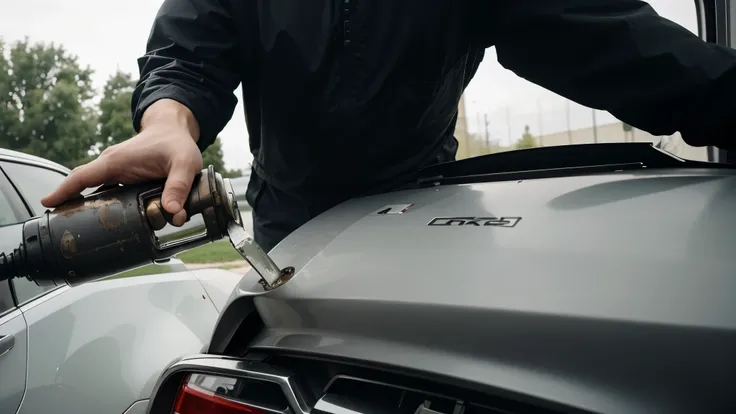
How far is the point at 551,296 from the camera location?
0.54m

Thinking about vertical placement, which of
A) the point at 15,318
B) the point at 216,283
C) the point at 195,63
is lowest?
the point at 216,283

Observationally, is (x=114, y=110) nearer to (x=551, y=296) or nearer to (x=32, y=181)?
(x=32, y=181)

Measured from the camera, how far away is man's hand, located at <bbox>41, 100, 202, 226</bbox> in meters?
0.77

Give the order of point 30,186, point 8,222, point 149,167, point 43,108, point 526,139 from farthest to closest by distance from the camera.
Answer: point 43,108
point 30,186
point 526,139
point 8,222
point 149,167

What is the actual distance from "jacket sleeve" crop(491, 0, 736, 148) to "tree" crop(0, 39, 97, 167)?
38.1 ft

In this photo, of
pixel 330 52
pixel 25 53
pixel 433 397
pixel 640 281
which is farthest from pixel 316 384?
pixel 25 53

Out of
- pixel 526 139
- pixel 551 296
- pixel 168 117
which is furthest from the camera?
pixel 526 139

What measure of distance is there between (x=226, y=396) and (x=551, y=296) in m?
0.44

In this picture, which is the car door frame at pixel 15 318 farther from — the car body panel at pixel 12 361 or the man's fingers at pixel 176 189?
the man's fingers at pixel 176 189

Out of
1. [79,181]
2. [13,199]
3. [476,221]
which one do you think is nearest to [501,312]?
[476,221]

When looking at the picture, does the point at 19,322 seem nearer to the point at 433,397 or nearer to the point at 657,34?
the point at 433,397

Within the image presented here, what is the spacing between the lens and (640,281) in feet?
1.71

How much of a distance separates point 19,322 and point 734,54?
1965 millimetres

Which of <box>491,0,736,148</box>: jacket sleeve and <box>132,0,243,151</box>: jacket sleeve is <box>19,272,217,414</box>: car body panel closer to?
<box>132,0,243,151</box>: jacket sleeve
